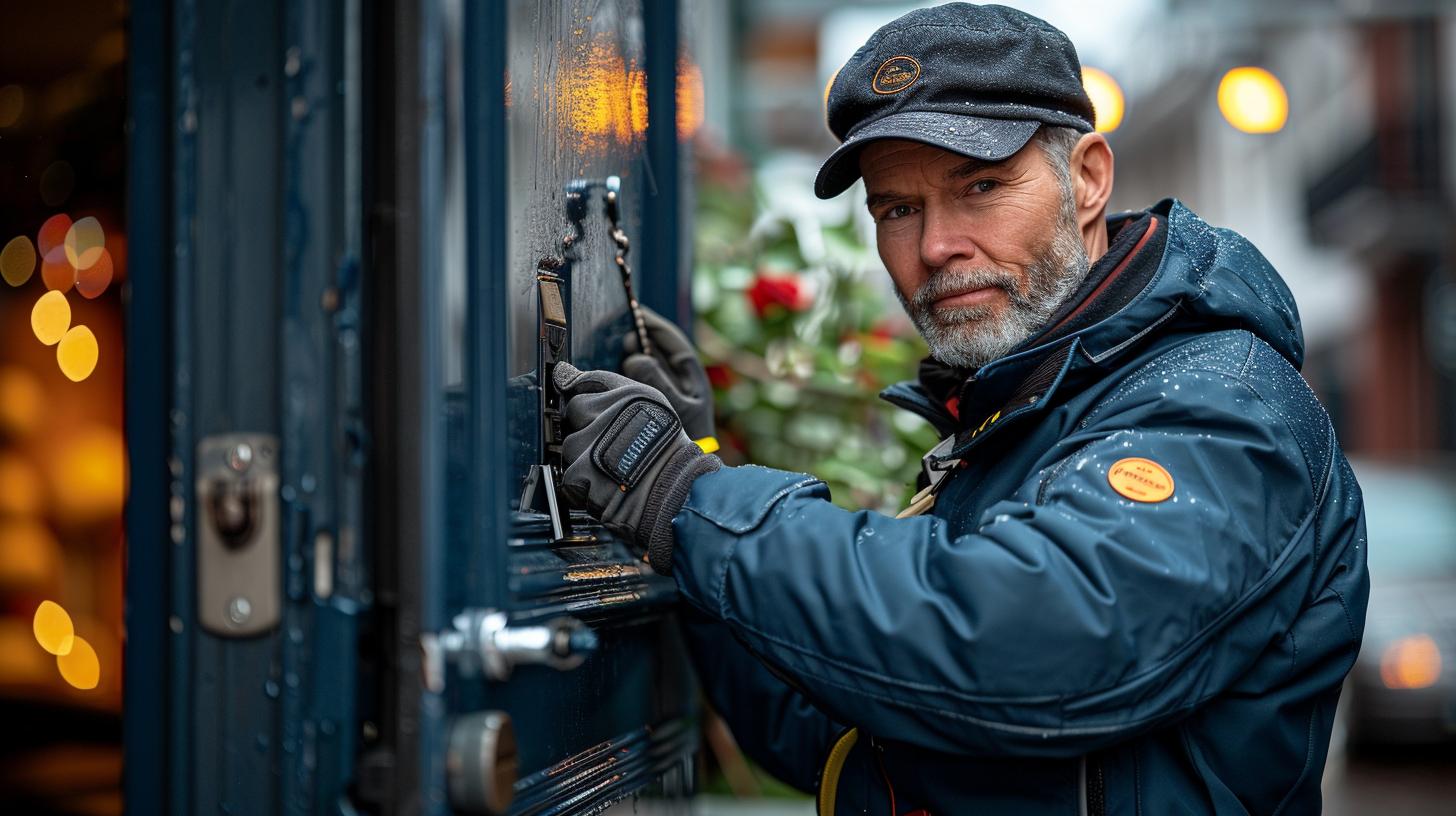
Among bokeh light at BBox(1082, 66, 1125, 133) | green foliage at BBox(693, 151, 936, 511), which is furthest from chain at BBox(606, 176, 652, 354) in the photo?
bokeh light at BBox(1082, 66, 1125, 133)

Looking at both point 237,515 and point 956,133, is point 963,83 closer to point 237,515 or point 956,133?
point 956,133

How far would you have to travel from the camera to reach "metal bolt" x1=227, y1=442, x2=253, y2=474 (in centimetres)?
138

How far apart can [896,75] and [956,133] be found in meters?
0.15

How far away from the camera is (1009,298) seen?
214 centimetres

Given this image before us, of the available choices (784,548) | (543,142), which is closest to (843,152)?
(543,142)

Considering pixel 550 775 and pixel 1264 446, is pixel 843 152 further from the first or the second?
pixel 550 775

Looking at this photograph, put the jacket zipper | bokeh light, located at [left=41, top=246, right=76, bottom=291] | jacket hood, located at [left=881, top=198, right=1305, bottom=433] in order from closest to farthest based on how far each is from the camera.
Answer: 1. the jacket zipper
2. jacket hood, located at [left=881, top=198, right=1305, bottom=433]
3. bokeh light, located at [left=41, top=246, right=76, bottom=291]

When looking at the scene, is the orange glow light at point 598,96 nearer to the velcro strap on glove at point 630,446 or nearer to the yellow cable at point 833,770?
the velcro strap on glove at point 630,446

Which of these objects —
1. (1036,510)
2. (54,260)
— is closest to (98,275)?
(54,260)

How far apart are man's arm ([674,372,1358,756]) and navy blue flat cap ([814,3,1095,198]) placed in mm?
521

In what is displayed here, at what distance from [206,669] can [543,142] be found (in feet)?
2.53

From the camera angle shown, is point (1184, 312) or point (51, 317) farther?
point (51, 317)

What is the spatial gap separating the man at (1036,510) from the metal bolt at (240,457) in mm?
466

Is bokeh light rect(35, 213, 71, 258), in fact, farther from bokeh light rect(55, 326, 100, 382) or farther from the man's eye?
the man's eye
